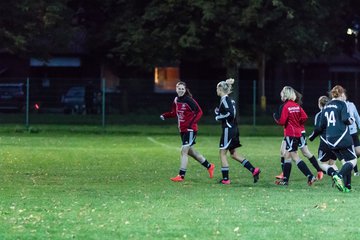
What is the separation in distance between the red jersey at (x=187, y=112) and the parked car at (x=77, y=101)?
2220 centimetres

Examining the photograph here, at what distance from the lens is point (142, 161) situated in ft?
66.3

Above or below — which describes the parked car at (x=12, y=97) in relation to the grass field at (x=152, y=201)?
above

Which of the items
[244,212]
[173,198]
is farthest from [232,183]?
[244,212]

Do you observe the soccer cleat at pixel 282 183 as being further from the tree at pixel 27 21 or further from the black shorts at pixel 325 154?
the tree at pixel 27 21

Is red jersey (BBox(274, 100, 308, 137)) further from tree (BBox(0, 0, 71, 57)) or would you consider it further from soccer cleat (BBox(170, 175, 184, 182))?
tree (BBox(0, 0, 71, 57))

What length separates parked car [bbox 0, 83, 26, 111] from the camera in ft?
121

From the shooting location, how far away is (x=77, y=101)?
3931cm

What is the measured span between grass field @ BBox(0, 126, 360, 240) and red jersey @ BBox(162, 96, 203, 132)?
1.03 metres

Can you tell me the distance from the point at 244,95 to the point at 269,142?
8153mm

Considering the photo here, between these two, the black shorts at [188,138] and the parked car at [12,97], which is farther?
the parked car at [12,97]

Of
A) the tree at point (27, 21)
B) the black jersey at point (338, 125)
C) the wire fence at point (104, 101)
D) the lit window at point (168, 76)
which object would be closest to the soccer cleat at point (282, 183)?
the black jersey at point (338, 125)

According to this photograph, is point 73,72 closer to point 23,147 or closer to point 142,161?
point 23,147

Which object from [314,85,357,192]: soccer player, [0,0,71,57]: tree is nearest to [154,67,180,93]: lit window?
[0,0,71,57]: tree

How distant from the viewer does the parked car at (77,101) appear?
3860cm
